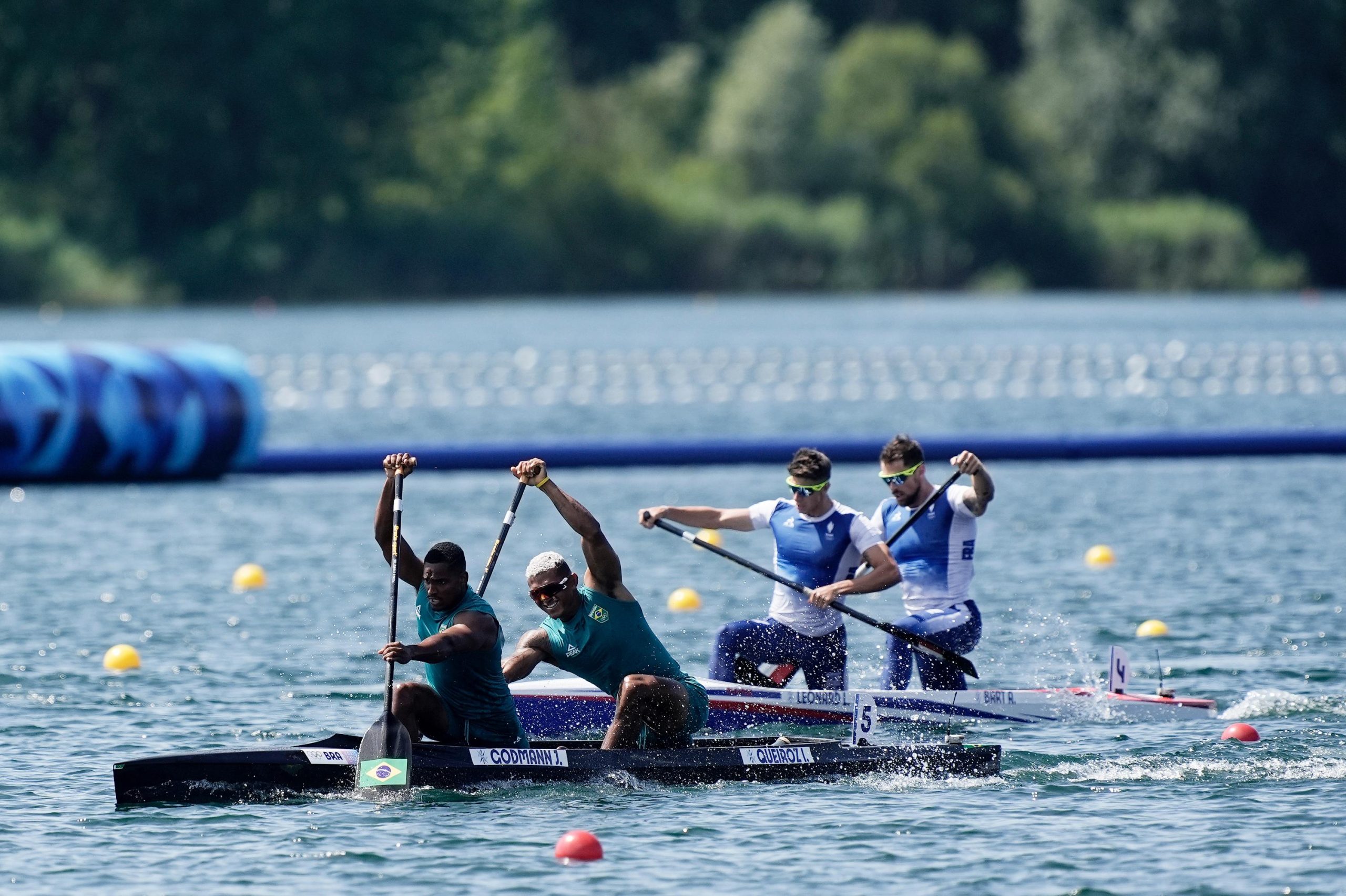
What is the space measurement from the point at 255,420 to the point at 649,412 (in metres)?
9.97

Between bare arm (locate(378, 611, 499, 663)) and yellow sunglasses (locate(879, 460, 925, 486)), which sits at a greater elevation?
yellow sunglasses (locate(879, 460, 925, 486))

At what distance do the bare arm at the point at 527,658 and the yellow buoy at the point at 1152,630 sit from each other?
5581 millimetres

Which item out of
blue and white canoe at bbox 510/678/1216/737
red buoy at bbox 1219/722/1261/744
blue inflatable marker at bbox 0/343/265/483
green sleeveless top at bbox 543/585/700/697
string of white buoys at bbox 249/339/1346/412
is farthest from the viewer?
string of white buoys at bbox 249/339/1346/412

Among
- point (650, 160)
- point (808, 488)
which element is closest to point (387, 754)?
point (808, 488)

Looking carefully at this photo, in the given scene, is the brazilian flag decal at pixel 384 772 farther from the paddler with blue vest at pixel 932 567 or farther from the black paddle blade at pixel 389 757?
the paddler with blue vest at pixel 932 567

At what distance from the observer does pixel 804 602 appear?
12430mm

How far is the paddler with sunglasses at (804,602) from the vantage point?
488 inches

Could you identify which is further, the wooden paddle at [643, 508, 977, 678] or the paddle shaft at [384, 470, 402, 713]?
the wooden paddle at [643, 508, 977, 678]

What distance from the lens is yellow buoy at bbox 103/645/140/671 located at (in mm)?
14320

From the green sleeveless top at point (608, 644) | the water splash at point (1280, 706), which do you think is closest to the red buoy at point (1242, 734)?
the water splash at point (1280, 706)

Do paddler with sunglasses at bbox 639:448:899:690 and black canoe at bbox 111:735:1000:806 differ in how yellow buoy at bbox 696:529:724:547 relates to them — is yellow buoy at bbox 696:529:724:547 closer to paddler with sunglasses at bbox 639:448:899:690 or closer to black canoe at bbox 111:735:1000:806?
paddler with sunglasses at bbox 639:448:899:690

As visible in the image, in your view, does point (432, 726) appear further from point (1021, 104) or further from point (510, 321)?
point (1021, 104)

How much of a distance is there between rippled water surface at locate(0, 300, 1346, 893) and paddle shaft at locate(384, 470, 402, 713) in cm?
55

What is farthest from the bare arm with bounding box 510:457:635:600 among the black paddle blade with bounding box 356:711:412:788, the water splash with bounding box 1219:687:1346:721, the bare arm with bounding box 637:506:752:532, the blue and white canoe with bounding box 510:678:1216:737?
the water splash with bounding box 1219:687:1346:721
